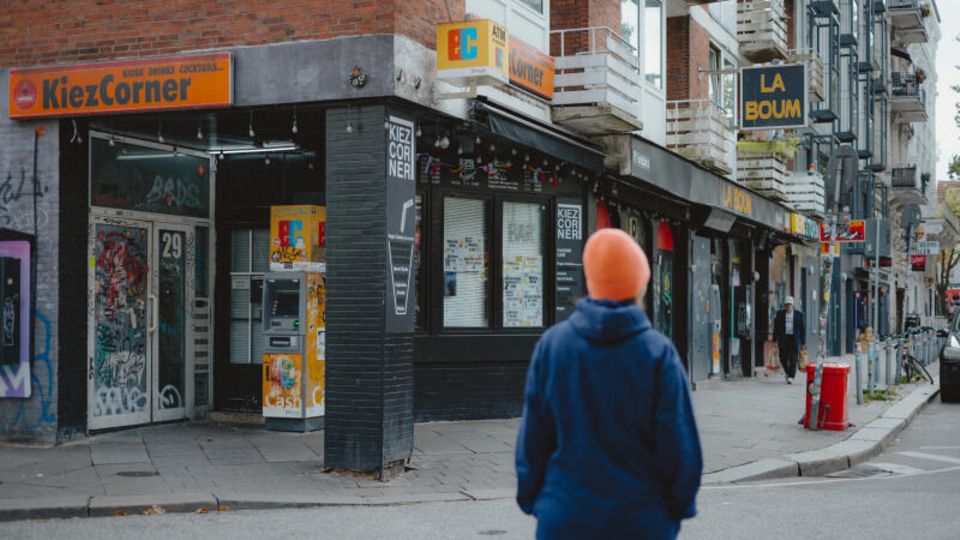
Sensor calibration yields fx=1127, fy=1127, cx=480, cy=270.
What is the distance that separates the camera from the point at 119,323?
12133 mm

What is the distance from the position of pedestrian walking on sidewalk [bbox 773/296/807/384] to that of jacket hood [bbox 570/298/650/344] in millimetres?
18866

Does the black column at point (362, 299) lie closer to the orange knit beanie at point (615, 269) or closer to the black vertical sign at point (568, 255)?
the black vertical sign at point (568, 255)

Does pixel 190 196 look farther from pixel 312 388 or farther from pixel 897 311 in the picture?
pixel 897 311

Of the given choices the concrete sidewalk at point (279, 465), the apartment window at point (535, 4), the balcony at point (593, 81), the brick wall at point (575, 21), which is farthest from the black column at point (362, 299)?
the brick wall at point (575, 21)

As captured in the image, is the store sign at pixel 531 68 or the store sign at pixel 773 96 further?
the store sign at pixel 773 96

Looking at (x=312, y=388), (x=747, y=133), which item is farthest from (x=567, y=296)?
(x=747, y=133)

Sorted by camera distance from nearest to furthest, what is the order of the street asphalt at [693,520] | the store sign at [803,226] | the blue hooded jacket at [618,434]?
the blue hooded jacket at [618,434], the street asphalt at [693,520], the store sign at [803,226]

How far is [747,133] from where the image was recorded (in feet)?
83.0

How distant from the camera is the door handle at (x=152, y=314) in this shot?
12.6m

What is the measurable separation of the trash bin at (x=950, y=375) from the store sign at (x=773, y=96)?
15.6 ft

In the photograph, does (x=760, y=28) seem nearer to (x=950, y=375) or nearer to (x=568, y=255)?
(x=950, y=375)

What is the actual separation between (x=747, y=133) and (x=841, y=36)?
14.3m

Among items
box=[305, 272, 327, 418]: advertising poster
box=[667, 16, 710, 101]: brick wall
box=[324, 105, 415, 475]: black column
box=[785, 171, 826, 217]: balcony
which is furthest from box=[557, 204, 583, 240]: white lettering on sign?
box=[785, 171, 826, 217]: balcony

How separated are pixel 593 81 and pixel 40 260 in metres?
6.68
